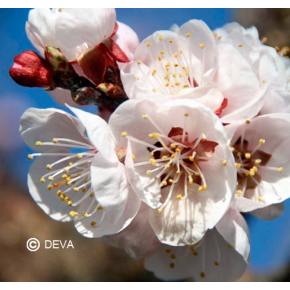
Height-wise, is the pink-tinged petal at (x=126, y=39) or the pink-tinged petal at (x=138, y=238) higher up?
the pink-tinged petal at (x=126, y=39)

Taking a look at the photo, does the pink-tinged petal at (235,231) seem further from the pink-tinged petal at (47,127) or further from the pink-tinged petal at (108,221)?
the pink-tinged petal at (47,127)

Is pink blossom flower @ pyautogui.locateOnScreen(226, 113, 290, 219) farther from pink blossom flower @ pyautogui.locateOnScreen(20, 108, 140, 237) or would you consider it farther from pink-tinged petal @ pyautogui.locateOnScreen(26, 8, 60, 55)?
pink-tinged petal @ pyautogui.locateOnScreen(26, 8, 60, 55)

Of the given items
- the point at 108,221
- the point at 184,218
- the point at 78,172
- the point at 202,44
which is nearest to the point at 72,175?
the point at 78,172

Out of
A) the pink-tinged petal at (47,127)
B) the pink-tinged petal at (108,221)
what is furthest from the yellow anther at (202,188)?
the pink-tinged petal at (47,127)

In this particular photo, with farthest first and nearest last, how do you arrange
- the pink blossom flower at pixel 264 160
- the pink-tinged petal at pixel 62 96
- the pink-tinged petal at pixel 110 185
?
the pink-tinged petal at pixel 62 96 < the pink blossom flower at pixel 264 160 < the pink-tinged petal at pixel 110 185

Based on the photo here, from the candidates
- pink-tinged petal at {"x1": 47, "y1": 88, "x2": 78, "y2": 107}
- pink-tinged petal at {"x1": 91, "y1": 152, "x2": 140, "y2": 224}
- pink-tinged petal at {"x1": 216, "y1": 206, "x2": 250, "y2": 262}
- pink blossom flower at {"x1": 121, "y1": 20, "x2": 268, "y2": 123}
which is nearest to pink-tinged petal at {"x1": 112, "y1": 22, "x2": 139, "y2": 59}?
pink blossom flower at {"x1": 121, "y1": 20, "x2": 268, "y2": 123}

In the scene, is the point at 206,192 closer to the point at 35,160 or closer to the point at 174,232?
the point at 174,232
